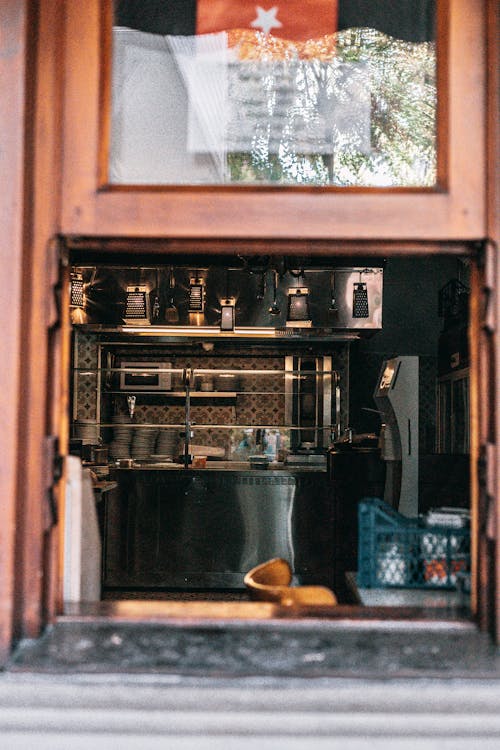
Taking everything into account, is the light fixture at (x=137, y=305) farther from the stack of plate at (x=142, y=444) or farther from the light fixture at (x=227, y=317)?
the stack of plate at (x=142, y=444)

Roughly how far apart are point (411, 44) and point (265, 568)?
1.91 meters

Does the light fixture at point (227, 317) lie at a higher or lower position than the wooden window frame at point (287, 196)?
higher

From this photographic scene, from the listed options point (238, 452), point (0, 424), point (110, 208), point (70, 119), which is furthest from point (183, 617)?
point (238, 452)

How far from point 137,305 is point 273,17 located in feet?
20.0

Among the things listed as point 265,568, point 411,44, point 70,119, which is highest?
point 411,44

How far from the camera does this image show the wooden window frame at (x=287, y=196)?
187cm

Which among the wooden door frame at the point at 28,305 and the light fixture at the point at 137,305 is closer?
the wooden door frame at the point at 28,305

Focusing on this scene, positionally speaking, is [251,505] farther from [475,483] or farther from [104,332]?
[475,483]

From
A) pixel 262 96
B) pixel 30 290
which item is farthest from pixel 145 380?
pixel 30 290

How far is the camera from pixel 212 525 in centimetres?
774

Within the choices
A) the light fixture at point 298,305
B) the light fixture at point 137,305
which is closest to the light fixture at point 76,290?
the light fixture at point 137,305

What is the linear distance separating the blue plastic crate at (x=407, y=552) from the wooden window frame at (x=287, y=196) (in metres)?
1.23

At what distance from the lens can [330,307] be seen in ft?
27.6

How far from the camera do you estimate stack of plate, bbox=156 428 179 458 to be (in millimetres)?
9375
